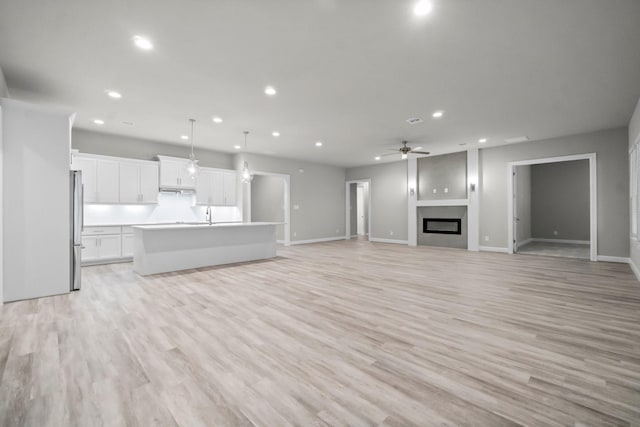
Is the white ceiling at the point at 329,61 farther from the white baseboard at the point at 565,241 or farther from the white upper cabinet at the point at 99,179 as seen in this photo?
the white baseboard at the point at 565,241

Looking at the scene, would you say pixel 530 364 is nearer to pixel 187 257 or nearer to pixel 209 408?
pixel 209 408

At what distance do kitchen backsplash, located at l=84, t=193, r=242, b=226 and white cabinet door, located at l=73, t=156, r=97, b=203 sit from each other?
0.43m

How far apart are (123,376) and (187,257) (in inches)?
143

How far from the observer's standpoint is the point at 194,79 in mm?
3682

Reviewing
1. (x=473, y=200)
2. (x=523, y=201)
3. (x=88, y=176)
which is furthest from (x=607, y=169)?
(x=88, y=176)

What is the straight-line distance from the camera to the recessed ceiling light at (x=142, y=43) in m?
2.79

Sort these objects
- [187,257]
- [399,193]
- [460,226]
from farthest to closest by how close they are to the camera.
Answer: [399,193], [460,226], [187,257]

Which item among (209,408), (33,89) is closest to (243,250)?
(33,89)

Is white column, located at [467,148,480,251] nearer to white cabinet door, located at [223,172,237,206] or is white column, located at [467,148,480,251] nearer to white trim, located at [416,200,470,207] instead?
white trim, located at [416,200,470,207]

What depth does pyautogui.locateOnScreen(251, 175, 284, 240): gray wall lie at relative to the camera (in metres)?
10.1

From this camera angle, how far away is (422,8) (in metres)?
2.37

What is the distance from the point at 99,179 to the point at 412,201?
28.0 ft

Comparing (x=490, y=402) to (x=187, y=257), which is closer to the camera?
(x=490, y=402)

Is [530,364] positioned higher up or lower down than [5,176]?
lower down
